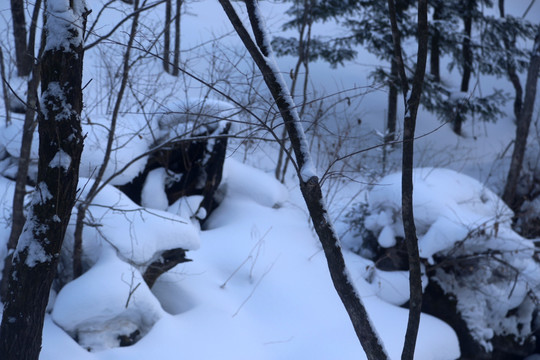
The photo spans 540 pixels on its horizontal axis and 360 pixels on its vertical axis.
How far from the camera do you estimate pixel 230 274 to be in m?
5.60

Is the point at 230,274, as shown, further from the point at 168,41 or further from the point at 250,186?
the point at 168,41

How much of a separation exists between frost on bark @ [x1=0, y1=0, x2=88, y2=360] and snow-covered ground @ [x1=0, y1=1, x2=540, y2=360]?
975 mm

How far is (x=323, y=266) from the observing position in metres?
6.28

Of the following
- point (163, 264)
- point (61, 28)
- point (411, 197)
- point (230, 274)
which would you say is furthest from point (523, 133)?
point (61, 28)

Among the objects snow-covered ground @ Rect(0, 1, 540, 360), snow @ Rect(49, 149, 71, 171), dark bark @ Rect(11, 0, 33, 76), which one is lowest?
snow-covered ground @ Rect(0, 1, 540, 360)

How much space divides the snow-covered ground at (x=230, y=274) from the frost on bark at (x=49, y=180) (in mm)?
975

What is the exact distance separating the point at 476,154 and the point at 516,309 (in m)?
6.68

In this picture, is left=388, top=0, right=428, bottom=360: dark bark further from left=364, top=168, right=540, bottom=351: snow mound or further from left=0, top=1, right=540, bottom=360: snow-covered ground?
left=364, top=168, right=540, bottom=351: snow mound

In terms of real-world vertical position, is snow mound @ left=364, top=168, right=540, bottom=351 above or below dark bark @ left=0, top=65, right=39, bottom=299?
below

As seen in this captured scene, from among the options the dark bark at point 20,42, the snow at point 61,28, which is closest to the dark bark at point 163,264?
the snow at point 61,28

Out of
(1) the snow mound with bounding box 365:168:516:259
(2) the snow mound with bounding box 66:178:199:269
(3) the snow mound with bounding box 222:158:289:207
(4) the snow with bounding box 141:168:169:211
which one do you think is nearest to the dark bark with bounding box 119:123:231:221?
(4) the snow with bounding box 141:168:169:211

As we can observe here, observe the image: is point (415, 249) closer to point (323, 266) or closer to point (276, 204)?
point (323, 266)

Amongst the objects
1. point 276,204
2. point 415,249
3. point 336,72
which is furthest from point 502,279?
point 336,72

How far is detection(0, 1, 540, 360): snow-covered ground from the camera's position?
4.14 metres
